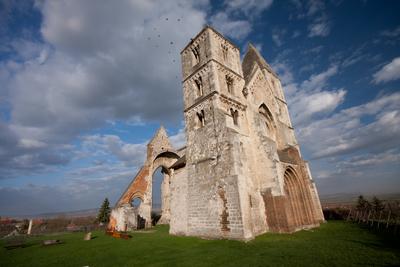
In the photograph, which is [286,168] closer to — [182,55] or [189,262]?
[189,262]

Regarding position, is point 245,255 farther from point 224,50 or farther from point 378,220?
point 224,50

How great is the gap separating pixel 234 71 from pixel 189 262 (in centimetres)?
1677

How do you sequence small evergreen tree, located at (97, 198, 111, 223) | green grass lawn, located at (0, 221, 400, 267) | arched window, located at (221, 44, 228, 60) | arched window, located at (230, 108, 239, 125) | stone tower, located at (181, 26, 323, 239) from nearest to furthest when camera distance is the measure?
green grass lawn, located at (0, 221, 400, 267) < stone tower, located at (181, 26, 323, 239) < arched window, located at (230, 108, 239, 125) < arched window, located at (221, 44, 228, 60) < small evergreen tree, located at (97, 198, 111, 223)

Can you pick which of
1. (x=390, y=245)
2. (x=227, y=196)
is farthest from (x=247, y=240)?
(x=390, y=245)

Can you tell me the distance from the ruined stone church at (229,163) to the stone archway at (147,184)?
0.74 ft

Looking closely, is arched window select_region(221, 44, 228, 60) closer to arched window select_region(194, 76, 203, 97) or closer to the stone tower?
the stone tower

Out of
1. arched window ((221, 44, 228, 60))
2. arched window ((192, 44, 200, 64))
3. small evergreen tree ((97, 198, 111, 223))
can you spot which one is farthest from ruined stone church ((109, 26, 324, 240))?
small evergreen tree ((97, 198, 111, 223))

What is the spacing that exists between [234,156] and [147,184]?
1750 centimetres

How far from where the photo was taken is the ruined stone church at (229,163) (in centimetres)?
1420

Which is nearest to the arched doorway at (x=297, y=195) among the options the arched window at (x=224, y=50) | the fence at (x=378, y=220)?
the fence at (x=378, y=220)

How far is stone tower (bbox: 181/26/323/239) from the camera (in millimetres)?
14117

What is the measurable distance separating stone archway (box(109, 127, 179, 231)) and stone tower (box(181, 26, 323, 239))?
37.7 ft

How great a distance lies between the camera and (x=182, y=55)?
22094 millimetres

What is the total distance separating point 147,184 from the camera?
27.9 m
